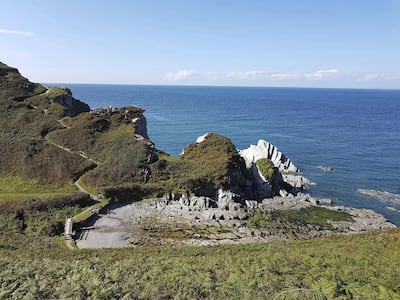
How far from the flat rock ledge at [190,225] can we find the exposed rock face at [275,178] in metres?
6.30

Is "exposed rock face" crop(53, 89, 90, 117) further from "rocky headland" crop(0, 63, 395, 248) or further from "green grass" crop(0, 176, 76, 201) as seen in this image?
"green grass" crop(0, 176, 76, 201)

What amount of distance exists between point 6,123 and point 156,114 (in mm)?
91523

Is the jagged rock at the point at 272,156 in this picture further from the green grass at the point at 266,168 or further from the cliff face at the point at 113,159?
the green grass at the point at 266,168

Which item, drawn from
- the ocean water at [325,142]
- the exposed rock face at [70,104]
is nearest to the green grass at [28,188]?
the exposed rock face at [70,104]

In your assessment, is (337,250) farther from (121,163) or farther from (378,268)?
(121,163)

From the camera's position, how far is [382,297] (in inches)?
539

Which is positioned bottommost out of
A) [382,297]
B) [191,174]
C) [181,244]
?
[181,244]

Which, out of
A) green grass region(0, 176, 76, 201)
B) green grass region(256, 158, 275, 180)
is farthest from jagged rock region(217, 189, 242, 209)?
green grass region(0, 176, 76, 201)

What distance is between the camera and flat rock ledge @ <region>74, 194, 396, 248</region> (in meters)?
37.0

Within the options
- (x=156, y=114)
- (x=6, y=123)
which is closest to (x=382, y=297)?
(x=6, y=123)

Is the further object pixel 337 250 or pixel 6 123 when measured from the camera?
pixel 6 123

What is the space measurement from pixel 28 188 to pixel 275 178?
129ft

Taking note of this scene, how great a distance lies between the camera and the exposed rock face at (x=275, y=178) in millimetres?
56594

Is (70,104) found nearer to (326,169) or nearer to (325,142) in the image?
(326,169)
